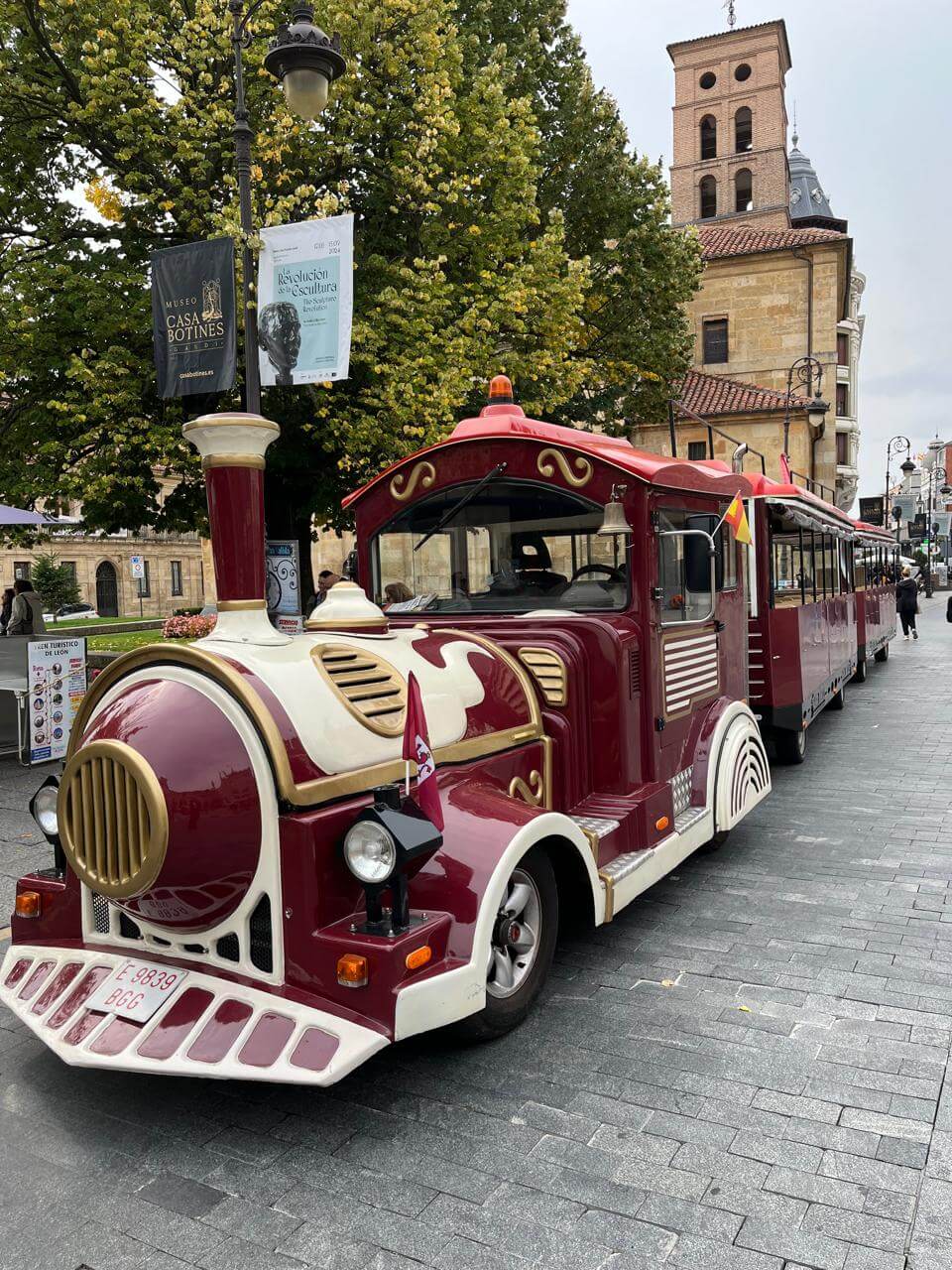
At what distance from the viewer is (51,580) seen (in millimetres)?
47969

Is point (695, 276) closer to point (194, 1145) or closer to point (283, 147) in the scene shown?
point (283, 147)

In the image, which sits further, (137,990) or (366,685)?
(366,685)

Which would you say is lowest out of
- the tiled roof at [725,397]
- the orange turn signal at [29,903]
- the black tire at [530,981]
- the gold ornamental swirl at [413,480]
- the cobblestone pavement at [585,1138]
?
the cobblestone pavement at [585,1138]

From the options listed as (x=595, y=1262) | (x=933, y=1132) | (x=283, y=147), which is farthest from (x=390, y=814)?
(x=283, y=147)

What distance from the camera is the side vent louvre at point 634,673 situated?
482 centimetres

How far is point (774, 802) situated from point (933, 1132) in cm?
478

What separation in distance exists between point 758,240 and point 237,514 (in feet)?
130

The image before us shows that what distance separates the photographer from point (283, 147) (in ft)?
39.0

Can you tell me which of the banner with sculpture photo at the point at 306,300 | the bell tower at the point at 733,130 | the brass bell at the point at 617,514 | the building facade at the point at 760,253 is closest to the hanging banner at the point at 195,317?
the banner with sculpture photo at the point at 306,300

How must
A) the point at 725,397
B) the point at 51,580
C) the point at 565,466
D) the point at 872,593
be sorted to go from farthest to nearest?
1. the point at 51,580
2. the point at 725,397
3. the point at 872,593
4. the point at 565,466

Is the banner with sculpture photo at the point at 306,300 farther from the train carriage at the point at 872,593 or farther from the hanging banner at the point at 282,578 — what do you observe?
the train carriage at the point at 872,593

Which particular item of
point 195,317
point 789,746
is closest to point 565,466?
point 789,746

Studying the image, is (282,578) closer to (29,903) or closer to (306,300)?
(306,300)

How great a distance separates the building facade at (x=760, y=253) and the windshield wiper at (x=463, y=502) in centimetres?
2487
